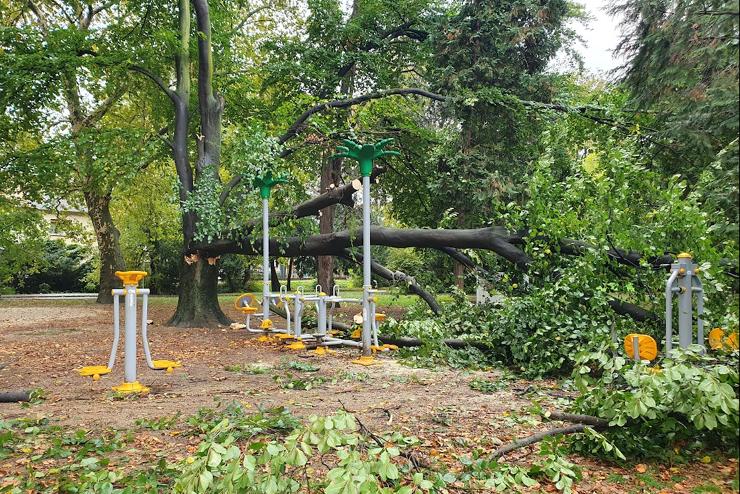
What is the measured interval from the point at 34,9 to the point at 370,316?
627 inches

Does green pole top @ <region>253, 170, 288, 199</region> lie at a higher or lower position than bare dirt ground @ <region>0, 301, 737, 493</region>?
higher

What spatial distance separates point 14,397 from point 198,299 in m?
6.88

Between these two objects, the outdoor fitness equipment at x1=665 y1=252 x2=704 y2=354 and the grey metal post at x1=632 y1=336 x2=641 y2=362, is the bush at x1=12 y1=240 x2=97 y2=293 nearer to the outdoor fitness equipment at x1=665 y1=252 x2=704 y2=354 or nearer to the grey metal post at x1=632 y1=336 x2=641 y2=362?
the grey metal post at x1=632 y1=336 x2=641 y2=362

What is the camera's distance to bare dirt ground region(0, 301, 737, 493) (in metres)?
3.19

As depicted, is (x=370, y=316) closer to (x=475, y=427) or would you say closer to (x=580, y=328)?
(x=580, y=328)

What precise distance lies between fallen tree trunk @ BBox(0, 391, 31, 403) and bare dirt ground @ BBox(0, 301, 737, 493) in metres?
0.13

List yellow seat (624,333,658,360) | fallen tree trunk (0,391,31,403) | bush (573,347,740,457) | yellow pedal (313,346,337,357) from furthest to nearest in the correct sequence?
yellow pedal (313,346,337,357), fallen tree trunk (0,391,31,403), yellow seat (624,333,658,360), bush (573,347,740,457)

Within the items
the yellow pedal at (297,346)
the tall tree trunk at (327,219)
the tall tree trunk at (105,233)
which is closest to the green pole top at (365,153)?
the yellow pedal at (297,346)

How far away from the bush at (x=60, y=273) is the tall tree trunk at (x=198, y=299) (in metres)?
17.5

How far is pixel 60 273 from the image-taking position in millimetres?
27875

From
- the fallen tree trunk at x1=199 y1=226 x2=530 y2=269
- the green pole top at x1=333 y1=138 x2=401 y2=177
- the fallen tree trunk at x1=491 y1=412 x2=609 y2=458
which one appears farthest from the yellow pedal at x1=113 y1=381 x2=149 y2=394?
the fallen tree trunk at x1=199 y1=226 x2=530 y2=269

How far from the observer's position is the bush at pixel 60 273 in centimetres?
2725

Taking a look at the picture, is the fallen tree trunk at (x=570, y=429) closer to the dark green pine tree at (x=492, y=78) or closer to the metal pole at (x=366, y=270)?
the metal pole at (x=366, y=270)

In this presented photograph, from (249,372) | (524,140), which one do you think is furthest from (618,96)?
(249,372)
